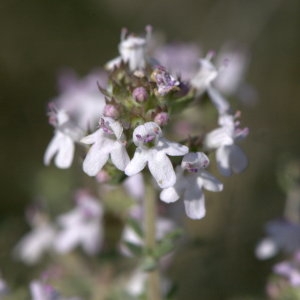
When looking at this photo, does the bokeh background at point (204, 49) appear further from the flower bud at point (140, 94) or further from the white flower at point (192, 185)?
the flower bud at point (140, 94)

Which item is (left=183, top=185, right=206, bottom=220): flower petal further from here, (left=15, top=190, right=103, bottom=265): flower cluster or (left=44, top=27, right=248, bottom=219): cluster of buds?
(left=15, top=190, right=103, bottom=265): flower cluster

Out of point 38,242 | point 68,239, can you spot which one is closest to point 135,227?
point 68,239

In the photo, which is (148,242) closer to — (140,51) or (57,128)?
(57,128)

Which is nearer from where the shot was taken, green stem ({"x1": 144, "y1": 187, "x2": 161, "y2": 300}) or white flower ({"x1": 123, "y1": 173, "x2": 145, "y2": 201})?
green stem ({"x1": 144, "y1": 187, "x2": 161, "y2": 300})

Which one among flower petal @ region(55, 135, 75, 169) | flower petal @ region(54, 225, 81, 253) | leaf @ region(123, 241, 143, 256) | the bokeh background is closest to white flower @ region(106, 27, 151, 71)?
flower petal @ region(55, 135, 75, 169)

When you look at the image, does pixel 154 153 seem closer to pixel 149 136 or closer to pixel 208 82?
pixel 149 136

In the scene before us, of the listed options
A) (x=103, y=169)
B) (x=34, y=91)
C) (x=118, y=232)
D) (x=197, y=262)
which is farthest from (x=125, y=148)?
(x=34, y=91)
